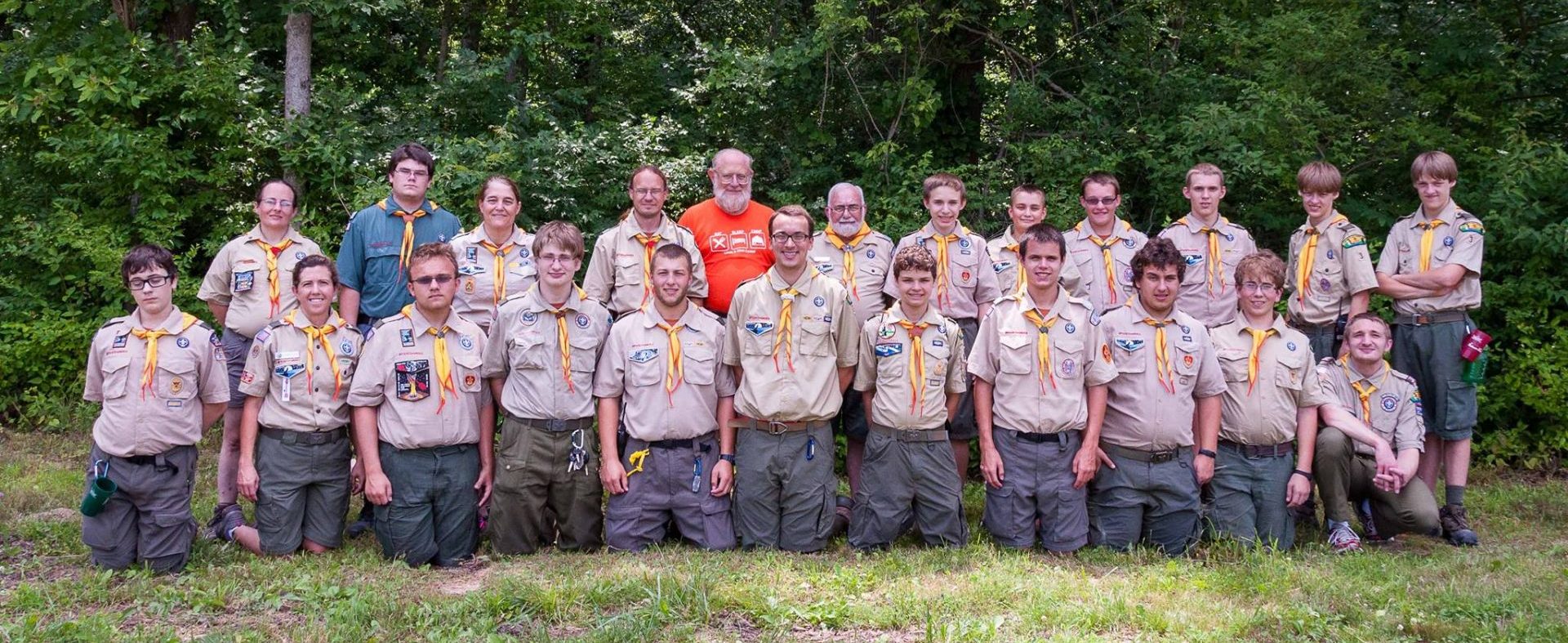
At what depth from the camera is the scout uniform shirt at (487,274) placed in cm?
674

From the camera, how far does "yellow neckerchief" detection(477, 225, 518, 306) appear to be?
6770mm

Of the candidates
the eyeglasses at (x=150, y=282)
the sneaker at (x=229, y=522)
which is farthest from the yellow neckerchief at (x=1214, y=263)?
the eyeglasses at (x=150, y=282)

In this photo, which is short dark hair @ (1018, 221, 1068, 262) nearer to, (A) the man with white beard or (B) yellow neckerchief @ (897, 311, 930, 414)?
(B) yellow neckerchief @ (897, 311, 930, 414)

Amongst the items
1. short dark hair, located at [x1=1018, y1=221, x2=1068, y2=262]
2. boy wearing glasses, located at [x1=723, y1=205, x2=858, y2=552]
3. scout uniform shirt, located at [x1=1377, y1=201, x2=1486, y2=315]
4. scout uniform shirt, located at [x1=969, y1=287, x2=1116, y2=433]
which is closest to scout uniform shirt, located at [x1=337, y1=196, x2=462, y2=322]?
boy wearing glasses, located at [x1=723, y1=205, x2=858, y2=552]

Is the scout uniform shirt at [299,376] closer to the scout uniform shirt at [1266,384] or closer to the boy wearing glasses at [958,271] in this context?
the boy wearing glasses at [958,271]

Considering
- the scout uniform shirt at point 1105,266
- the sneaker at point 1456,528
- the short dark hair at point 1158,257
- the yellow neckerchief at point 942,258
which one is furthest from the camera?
the scout uniform shirt at point 1105,266

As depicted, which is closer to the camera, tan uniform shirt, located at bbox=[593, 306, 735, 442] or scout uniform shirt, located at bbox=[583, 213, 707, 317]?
tan uniform shirt, located at bbox=[593, 306, 735, 442]

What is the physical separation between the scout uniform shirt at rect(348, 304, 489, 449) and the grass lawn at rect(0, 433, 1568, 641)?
66 cm

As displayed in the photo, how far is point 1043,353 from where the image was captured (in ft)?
20.4

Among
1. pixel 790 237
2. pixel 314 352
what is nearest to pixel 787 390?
pixel 790 237

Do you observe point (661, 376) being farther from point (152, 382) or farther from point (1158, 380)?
point (1158, 380)

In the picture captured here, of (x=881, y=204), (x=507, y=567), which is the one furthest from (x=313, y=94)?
(x=507, y=567)

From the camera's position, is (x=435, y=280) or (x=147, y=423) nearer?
(x=147, y=423)

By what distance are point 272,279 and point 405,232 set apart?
0.76m
